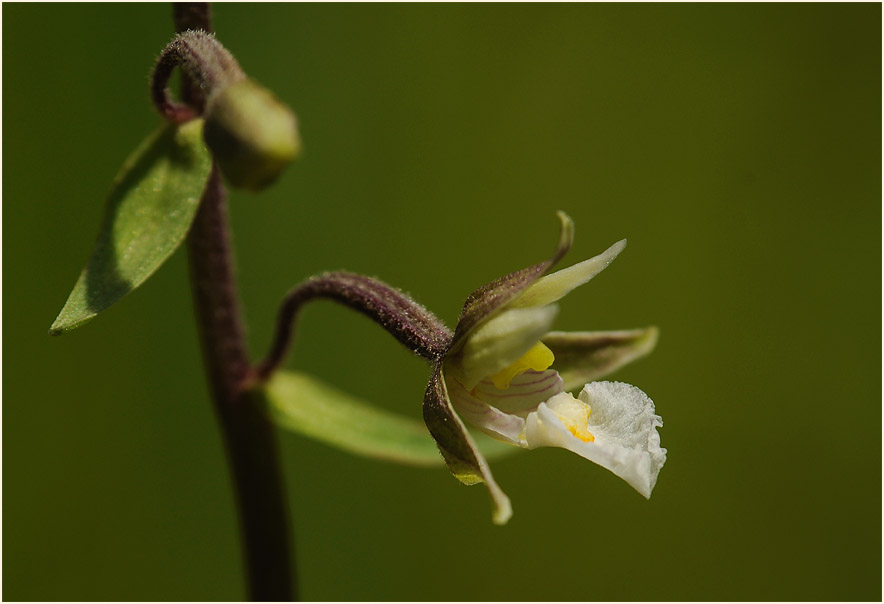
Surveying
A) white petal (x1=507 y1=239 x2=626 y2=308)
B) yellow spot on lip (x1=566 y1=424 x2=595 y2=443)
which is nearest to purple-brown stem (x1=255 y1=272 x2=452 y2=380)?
white petal (x1=507 y1=239 x2=626 y2=308)

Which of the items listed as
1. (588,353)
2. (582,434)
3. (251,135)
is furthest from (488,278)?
(251,135)

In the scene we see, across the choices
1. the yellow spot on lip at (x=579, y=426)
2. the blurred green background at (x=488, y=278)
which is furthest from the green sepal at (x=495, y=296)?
the blurred green background at (x=488, y=278)

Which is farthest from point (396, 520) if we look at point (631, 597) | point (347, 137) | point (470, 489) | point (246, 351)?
point (246, 351)

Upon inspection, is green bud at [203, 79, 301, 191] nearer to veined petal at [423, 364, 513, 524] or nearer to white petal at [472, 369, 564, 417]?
veined petal at [423, 364, 513, 524]

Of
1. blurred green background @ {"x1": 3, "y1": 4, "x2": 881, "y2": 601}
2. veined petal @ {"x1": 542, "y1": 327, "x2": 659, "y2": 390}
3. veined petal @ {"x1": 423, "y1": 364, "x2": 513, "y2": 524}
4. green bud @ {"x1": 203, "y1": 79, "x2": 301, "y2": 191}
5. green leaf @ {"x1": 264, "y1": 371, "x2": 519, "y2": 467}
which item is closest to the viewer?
green bud @ {"x1": 203, "y1": 79, "x2": 301, "y2": 191}

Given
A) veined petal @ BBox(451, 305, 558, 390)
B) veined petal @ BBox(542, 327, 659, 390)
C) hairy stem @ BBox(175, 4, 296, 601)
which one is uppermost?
veined petal @ BBox(451, 305, 558, 390)

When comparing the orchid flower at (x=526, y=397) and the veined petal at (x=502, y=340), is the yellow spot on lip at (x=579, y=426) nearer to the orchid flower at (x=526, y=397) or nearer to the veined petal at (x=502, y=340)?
the orchid flower at (x=526, y=397)
